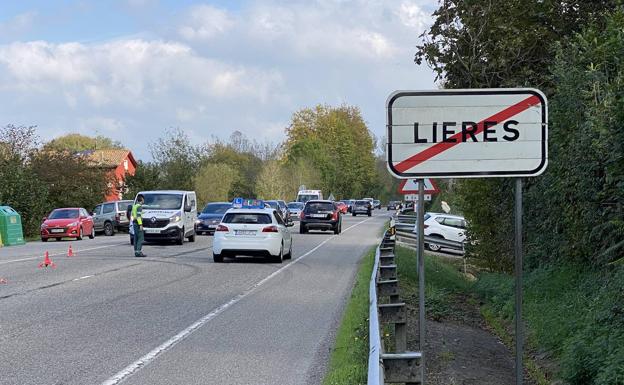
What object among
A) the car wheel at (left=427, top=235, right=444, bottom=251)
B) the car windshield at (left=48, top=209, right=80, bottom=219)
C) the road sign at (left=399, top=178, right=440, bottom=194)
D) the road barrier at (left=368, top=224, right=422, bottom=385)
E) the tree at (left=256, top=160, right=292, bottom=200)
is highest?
the tree at (left=256, top=160, right=292, bottom=200)

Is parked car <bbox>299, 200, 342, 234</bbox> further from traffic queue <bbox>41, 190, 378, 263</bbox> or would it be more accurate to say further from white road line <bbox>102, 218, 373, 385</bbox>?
white road line <bbox>102, 218, 373, 385</bbox>

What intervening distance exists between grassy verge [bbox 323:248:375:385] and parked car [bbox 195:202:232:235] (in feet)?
82.2

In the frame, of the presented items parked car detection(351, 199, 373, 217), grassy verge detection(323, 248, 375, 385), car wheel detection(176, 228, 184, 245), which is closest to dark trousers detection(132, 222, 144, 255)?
car wheel detection(176, 228, 184, 245)

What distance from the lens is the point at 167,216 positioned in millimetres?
28266

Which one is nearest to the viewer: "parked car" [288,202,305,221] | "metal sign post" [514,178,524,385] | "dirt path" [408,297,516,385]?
"metal sign post" [514,178,524,385]

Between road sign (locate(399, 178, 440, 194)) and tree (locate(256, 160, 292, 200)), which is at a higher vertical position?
tree (locate(256, 160, 292, 200))

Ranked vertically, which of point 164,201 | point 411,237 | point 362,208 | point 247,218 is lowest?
point 411,237

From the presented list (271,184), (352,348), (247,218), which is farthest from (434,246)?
(271,184)

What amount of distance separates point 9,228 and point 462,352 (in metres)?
25.9

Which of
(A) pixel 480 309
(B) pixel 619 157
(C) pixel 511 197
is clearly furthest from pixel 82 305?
(C) pixel 511 197

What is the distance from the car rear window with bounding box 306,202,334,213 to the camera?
4022cm

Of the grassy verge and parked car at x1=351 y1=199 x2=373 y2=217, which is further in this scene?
parked car at x1=351 y1=199 x2=373 y2=217

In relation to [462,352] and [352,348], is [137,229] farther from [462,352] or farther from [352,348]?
[352,348]

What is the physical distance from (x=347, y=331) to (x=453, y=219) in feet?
76.3
